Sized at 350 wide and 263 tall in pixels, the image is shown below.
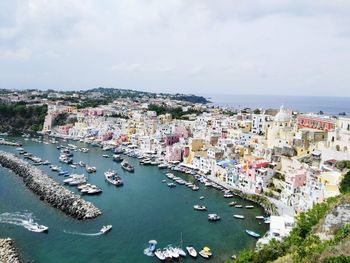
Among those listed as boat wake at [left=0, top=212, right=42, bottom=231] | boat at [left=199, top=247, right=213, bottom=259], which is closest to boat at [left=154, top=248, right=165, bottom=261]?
boat at [left=199, top=247, right=213, bottom=259]

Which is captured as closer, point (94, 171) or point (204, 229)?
point (204, 229)

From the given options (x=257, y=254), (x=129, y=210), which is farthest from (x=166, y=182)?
(x=257, y=254)

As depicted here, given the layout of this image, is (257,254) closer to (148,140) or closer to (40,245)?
(40,245)

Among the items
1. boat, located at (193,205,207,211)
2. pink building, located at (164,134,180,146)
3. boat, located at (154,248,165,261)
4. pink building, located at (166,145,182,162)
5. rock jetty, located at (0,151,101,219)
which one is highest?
pink building, located at (164,134,180,146)

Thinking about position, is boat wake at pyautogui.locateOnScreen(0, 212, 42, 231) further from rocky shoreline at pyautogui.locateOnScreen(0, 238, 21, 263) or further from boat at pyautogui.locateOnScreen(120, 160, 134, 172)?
boat at pyautogui.locateOnScreen(120, 160, 134, 172)

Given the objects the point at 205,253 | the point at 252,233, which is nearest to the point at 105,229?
the point at 205,253

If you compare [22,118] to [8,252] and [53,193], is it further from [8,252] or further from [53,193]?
[8,252]

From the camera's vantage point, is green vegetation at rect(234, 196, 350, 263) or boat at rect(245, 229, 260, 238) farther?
boat at rect(245, 229, 260, 238)

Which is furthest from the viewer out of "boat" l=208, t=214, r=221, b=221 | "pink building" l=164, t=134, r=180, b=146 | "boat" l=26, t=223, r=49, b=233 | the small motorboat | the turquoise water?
"pink building" l=164, t=134, r=180, b=146
